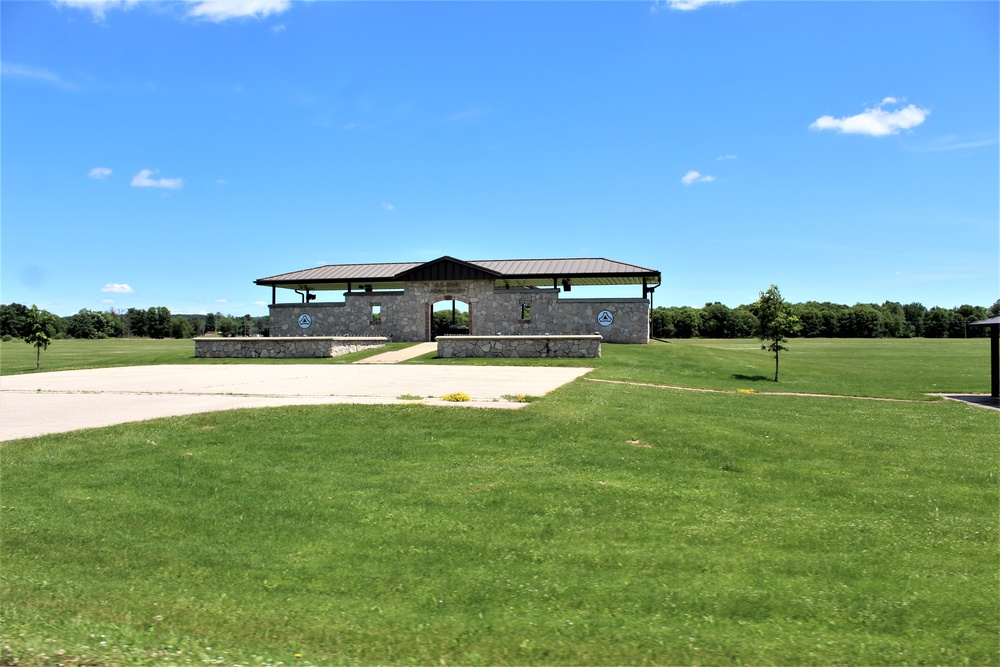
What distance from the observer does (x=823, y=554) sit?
17.0 ft

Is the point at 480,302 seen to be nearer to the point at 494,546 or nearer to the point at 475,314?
the point at 475,314

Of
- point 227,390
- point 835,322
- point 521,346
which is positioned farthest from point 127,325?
point 835,322

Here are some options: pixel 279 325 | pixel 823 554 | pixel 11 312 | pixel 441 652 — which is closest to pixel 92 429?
pixel 441 652

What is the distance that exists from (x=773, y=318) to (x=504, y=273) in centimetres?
1448

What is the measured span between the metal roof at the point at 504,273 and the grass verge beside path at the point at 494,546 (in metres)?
23.7

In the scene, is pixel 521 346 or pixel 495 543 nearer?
pixel 495 543

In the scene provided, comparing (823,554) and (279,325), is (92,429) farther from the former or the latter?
(279,325)

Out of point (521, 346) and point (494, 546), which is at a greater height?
point (521, 346)

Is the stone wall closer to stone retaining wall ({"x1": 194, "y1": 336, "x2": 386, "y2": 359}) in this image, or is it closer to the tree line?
stone retaining wall ({"x1": 194, "y1": 336, "x2": 386, "y2": 359})

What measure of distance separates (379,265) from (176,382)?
22.4 meters

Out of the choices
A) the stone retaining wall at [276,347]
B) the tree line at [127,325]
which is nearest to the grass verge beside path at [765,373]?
the stone retaining wall at [276,347]

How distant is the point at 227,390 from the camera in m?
14.4

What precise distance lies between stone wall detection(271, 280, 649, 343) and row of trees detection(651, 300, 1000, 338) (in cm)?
5479

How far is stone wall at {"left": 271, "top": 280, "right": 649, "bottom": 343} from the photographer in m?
32.1
